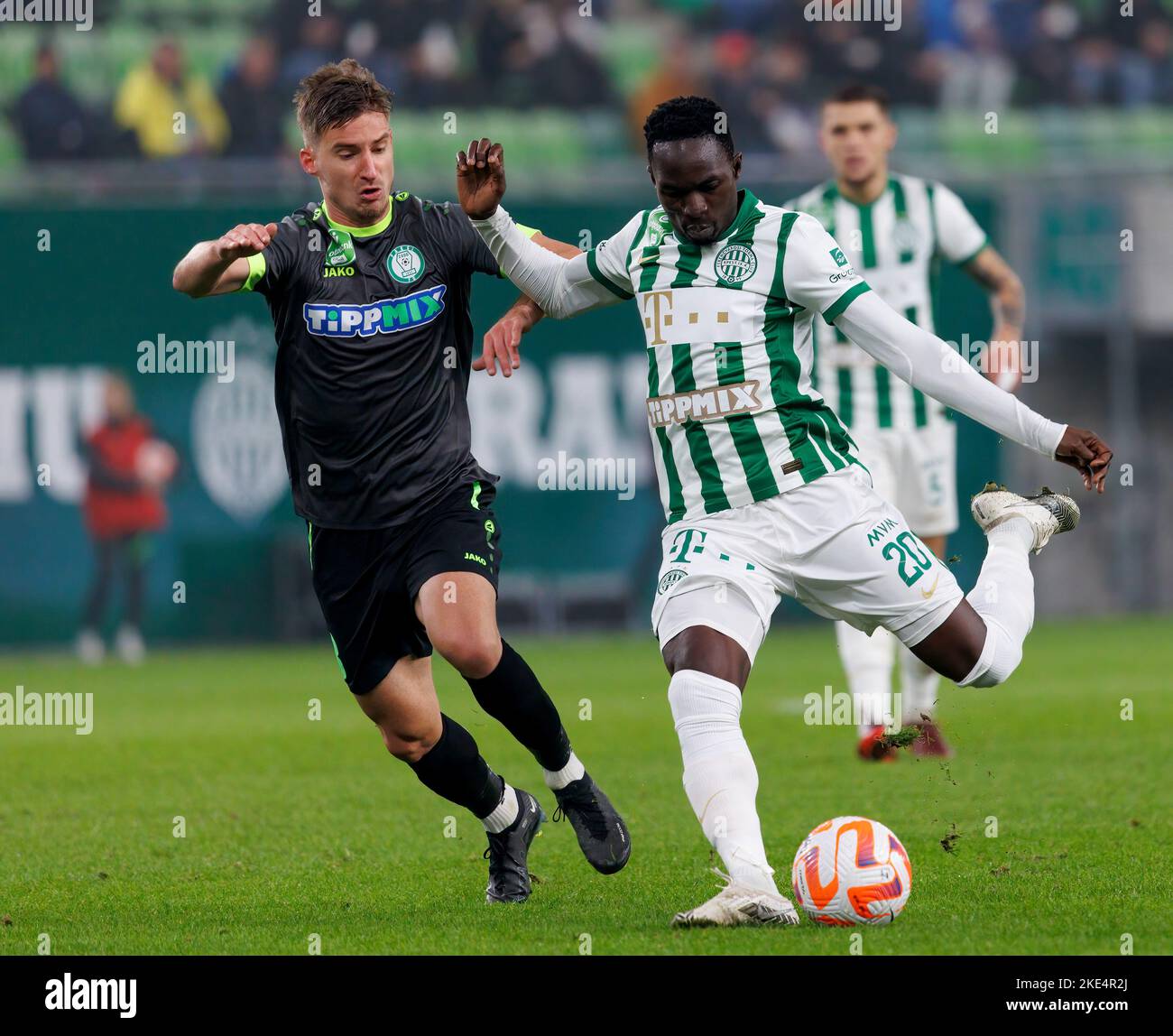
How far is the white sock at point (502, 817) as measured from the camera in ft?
18.6

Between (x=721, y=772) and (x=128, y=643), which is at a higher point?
(x=128, y=643)

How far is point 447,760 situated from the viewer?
558 cm

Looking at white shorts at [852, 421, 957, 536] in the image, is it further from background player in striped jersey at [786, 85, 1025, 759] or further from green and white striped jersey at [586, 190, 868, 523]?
green and white striped jersey at [586, 190, 868, 523]

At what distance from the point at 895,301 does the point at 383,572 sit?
3937 mm

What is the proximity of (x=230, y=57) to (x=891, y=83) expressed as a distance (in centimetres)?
659

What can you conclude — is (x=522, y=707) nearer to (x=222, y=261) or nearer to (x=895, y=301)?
(x=222, y=261)

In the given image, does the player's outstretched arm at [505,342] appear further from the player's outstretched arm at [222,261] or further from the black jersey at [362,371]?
the player's outstretched arm at [222,261]

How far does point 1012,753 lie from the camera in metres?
8.73

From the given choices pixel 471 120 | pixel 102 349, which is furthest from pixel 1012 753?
pixel 471 120

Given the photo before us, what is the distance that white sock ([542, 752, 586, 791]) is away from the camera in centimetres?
567

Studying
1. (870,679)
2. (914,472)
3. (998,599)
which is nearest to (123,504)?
(914,472)
